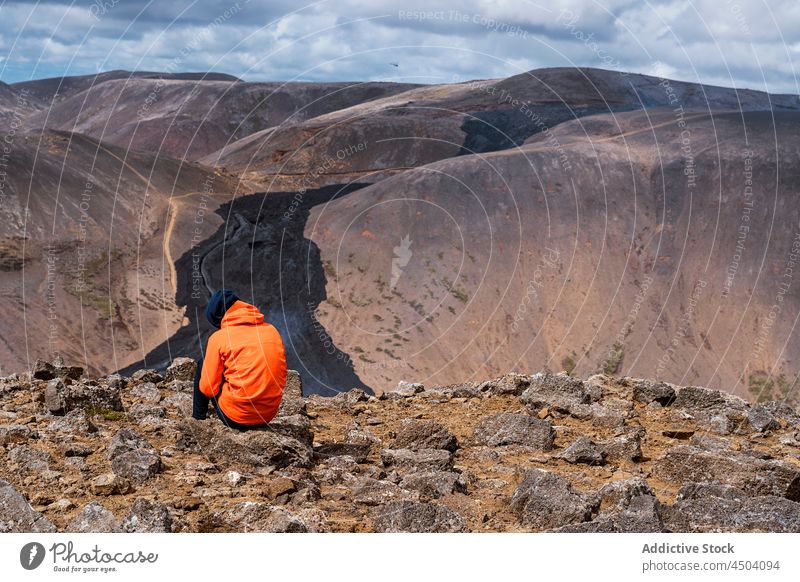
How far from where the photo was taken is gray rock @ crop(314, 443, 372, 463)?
11.2 meters

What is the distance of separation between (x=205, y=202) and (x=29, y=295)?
9837 mm

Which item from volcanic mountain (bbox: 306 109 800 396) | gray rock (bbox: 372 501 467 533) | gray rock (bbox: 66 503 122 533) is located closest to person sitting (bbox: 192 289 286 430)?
gray rock (bbox: 372 501 467 533)

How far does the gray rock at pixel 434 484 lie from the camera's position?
382 inches

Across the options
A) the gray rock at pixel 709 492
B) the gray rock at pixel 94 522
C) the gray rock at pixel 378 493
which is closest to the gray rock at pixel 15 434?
the gray rock at pixel 94 522

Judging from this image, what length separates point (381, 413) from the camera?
14.0m

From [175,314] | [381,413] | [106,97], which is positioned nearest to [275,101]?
[106,97]

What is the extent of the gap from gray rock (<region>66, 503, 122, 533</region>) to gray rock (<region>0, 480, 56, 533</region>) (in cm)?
18

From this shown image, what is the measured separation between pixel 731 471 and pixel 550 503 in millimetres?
2536

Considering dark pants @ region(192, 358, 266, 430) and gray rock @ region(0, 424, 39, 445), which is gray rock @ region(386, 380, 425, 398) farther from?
gray rock @ region(0, 424, 39, 445)

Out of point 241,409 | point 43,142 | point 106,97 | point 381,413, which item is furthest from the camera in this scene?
point 106,97

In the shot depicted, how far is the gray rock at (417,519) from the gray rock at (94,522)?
214cm

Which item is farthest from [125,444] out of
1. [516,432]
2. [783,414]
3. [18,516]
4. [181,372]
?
[783,414]

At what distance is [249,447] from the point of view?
10.1 m

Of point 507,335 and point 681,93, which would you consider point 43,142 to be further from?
point 681,93
